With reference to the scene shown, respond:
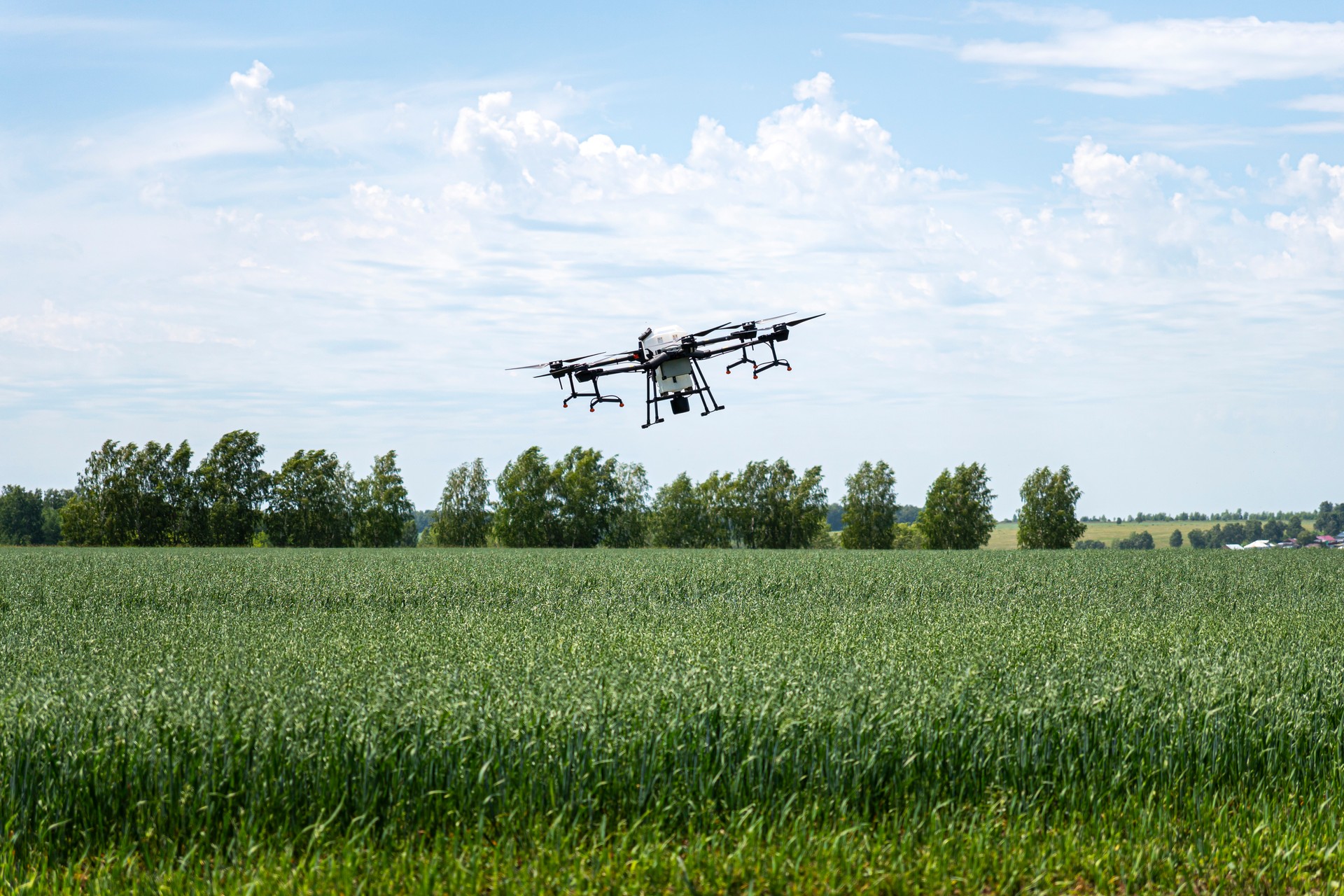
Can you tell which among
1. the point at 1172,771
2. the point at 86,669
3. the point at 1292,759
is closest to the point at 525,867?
the point at 1172,771

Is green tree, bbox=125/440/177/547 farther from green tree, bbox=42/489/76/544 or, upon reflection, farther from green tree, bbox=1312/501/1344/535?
green tree, bbox=1312/501/1344/535

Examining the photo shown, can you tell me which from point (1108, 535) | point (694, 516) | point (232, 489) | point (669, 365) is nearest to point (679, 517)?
point (694, 516)

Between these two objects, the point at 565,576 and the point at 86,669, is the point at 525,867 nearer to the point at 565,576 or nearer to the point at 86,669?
the point at 86,669

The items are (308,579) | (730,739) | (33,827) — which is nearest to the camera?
(33,827)

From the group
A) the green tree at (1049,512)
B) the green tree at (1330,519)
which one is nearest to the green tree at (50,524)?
the green tree at (1049,512)

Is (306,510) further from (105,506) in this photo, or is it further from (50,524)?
(50,524)
